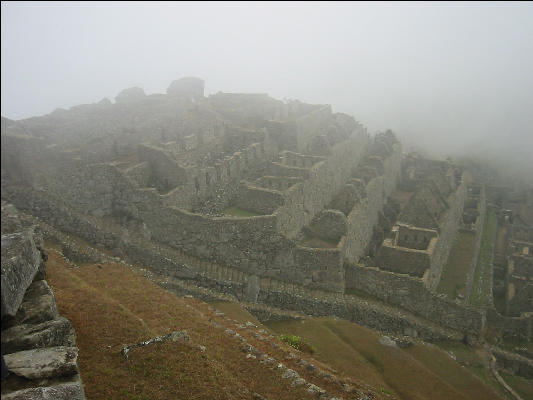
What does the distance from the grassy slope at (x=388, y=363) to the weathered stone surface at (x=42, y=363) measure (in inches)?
438

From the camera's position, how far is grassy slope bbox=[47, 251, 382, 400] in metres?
10.4

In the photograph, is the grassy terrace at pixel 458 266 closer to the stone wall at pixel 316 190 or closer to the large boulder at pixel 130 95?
the stone wall at pixel 316 190

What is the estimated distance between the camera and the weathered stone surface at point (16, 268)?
→ 27.4 feet

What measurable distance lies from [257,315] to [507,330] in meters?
14.9

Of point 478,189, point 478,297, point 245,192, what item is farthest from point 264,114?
point 478,297

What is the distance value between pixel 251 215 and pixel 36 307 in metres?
17.2

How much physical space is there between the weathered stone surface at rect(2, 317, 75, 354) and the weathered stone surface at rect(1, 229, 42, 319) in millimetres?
413

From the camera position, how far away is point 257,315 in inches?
846

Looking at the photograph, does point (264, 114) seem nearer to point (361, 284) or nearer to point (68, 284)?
point (361, 284)

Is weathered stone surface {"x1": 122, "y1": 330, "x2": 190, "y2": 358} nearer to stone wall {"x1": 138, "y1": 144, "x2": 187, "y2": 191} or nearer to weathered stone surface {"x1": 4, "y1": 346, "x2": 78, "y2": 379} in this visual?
weathered stone surface {"x1": 4, "y1": 346, "x2": 78, "y2": 379}

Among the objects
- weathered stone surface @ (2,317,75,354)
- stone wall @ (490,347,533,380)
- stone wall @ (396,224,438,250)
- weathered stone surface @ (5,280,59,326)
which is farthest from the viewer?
stone wall @ (396,224,438,250)

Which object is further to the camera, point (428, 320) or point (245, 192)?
point (245, 192)

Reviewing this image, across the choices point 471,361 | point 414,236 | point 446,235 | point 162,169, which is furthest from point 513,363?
point 162,169

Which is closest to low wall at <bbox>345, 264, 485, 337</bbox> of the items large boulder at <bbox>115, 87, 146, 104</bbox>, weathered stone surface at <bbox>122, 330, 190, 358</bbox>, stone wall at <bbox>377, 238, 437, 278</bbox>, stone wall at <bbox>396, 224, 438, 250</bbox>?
stone wall at <bbox>377, 238, 437, 278</bbox>
